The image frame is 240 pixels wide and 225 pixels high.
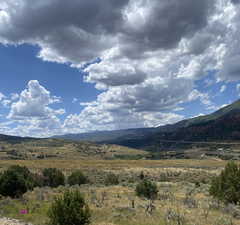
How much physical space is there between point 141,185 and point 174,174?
38.2 meters

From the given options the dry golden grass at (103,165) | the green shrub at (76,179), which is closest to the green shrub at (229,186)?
the green shrub at (76,179)

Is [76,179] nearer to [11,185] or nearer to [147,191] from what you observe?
[11,185]

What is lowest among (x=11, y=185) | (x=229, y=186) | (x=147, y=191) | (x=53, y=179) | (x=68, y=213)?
(x=147, y=191)

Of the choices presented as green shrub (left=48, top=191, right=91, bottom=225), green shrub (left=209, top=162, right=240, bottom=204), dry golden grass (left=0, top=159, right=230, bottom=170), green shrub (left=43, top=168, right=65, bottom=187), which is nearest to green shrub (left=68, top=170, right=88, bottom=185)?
green shrub (left=43, top=168, right=65, bottom=187)

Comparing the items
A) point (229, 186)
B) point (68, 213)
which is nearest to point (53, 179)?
point (229, 186)

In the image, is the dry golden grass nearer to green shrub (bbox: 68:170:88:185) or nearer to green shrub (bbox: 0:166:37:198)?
green shrub (bbox: 68:170:88:185)

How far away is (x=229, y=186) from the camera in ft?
73.4

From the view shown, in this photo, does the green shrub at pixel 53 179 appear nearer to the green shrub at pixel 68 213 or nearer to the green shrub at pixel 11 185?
the green shrub at pixel 11 185

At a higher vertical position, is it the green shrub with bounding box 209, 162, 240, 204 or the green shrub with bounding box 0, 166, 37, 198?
the green shrub with bounding box 0, 166, 37, 198

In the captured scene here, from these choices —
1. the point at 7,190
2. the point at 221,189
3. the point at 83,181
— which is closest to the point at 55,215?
the point at 7,190

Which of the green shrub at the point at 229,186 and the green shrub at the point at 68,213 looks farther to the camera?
the green shrub at the point at 229,186

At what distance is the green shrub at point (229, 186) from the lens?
2200 cm

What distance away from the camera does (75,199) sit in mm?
14359

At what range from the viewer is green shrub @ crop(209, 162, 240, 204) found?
866 inches
